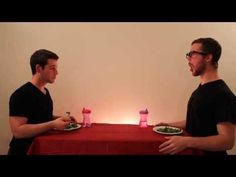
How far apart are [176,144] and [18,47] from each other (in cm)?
185

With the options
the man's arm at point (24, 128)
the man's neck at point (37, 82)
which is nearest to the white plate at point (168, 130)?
the man's arm at point (24, 128)

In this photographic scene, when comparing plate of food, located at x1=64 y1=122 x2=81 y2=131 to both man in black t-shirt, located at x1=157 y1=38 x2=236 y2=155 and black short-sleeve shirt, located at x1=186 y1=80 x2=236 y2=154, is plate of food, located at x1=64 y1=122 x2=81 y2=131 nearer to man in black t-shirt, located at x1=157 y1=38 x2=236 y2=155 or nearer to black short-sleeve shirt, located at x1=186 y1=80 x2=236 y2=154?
man in black t-shirt, located at x1=157 y1=38 x2=236 y2=155

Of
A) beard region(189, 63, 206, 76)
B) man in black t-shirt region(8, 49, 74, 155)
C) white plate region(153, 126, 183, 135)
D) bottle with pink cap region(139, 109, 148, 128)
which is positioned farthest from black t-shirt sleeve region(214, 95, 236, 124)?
man in black t-shirt region(8, 49, 74, 155)

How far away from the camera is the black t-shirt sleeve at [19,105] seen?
1758 mm

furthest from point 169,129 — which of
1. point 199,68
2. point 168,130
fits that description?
point 199,68

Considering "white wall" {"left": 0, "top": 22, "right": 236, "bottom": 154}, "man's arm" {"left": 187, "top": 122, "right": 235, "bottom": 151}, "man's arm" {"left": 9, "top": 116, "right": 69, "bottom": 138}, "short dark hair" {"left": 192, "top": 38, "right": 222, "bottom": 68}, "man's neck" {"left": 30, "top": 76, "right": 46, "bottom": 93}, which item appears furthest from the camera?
"white wall" {"left": 0, "top": 22, "right": 236, "bottom": 154}

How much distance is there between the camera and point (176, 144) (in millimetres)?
1658

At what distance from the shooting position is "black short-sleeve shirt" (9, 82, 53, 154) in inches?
69.4

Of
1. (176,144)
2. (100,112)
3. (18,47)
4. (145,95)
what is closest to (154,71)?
(145,95)

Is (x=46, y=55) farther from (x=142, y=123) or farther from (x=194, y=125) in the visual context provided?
(x=194, y=125)

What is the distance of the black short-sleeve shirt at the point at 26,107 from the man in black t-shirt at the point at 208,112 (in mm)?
964

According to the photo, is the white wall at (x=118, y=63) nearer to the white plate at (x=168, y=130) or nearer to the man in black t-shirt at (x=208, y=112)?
the white plate at (x=168, y=130)

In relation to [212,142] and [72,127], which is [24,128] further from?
[212,142]

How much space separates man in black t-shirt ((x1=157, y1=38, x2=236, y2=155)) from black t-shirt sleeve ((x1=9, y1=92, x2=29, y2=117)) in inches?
40.3
